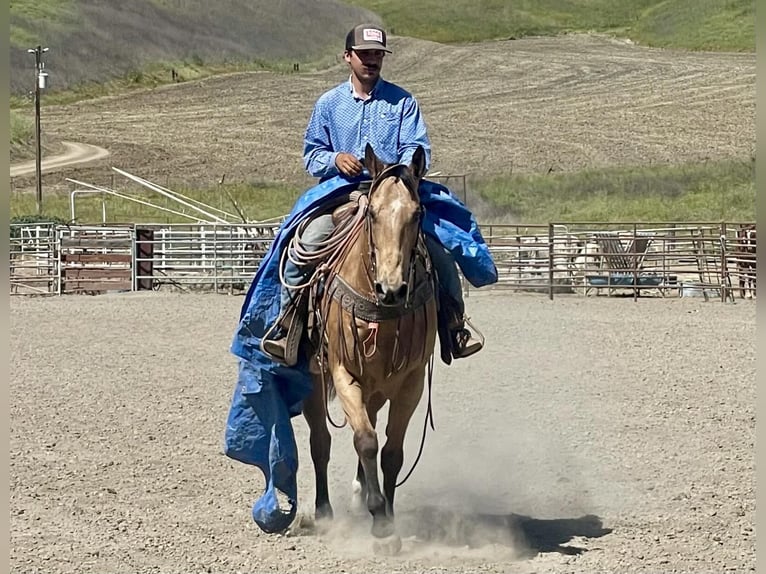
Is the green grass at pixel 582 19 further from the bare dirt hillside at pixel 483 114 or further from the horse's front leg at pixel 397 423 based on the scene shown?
the horse's front leg at pixel 397 423

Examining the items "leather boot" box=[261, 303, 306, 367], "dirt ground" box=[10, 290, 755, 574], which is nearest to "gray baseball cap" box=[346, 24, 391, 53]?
"leather boot" box=[261, 303, 306, 367]

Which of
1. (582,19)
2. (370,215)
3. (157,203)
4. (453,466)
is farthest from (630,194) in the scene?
(582,19)

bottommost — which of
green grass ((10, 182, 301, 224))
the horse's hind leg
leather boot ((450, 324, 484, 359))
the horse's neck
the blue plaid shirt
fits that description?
the horse's hind leg

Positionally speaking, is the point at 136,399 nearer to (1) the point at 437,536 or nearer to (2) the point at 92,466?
(2) the point at 92,466

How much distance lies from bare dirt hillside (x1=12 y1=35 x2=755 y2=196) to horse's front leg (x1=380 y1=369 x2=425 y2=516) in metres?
30.2

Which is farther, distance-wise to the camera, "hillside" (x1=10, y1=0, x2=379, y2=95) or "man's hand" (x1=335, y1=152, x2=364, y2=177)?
"hillside" (x1=10, y1=0, x2=379, y2=95)

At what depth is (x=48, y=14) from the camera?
161 feet

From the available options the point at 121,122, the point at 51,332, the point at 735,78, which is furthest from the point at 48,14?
the point at 51,332

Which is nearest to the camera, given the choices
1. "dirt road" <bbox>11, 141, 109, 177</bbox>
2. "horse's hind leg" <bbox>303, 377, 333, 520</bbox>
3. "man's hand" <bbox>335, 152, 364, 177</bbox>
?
"man's hand" <bbox>335, 152, 364, 177</bbox>

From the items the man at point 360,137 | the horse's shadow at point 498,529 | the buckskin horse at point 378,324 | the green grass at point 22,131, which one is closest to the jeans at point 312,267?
the man at point 360,137

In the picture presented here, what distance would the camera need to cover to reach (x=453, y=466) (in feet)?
24.7

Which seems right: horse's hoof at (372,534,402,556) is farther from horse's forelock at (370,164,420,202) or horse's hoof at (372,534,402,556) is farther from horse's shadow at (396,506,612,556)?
horse's forelock at (370,164,420,202)

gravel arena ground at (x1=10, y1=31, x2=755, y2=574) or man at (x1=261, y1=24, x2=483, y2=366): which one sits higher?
man at (x1=261, y1=24, x2=483, y2=366)

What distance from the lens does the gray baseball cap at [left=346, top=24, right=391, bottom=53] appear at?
5.86 m
